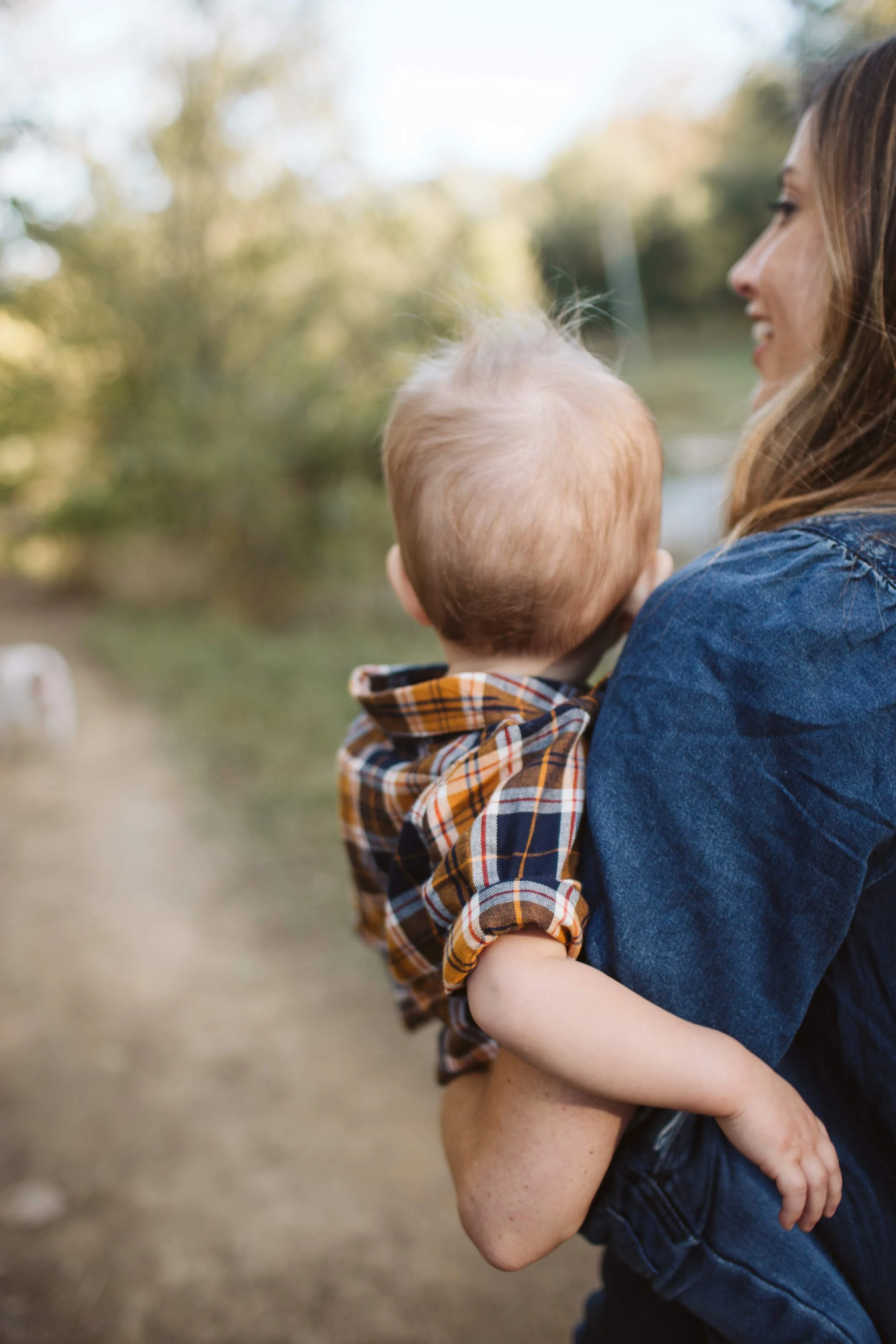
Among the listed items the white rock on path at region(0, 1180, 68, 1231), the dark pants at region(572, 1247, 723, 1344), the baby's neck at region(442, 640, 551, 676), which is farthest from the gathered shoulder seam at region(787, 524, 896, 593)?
the white rock on path at region(0, 1180, 68, 1231)

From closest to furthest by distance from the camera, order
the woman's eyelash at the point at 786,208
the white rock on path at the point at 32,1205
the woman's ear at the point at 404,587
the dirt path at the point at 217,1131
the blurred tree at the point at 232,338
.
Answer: the woman's eyelash at the point at 786,208
the woman's ear at the point at 404,587
the dirt path at the point at 217,1131
the white rock on path at the point at 32,1205
the blurred tree at the point at 232,338

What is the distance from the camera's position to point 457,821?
107cm

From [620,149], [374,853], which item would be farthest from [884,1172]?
[620,149]

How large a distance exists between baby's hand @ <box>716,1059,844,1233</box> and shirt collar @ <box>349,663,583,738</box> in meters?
0.45

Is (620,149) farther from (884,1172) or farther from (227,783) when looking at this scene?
(884,1172)

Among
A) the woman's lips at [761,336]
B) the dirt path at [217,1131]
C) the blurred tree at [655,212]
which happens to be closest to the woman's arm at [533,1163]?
the woman's lips at [761,336]

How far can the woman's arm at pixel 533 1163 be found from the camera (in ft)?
3.14

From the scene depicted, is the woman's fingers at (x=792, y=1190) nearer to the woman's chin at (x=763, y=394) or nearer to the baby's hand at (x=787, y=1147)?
the baby's hand at (x=787, y=1147)

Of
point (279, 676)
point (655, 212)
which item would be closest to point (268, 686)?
point (279, 676)

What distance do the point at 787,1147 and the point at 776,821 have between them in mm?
359

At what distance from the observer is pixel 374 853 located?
1387mm

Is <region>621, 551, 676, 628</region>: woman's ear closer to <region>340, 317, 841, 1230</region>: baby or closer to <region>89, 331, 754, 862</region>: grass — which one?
<region>340, 317, 841, 1230</region>: baby

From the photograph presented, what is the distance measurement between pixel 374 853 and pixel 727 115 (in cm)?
1729

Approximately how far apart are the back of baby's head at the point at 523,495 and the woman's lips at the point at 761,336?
9.5 inches
